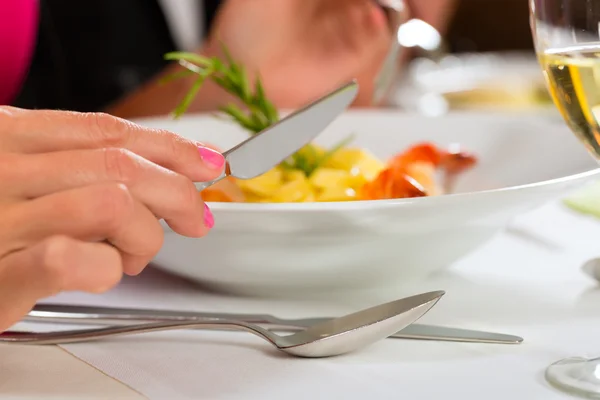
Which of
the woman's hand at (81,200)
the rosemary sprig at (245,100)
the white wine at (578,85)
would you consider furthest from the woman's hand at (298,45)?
the woman's hand at (81,200)

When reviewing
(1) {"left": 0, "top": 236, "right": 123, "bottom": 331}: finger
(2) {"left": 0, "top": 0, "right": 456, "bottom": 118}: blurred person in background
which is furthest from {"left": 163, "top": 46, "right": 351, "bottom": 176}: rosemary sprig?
(1) {"left": 0, "top": 236, "right": 123, "bottom": 331}: finger

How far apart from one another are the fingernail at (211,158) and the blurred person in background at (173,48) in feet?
1.79

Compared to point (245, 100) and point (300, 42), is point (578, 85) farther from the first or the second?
point (300, 42)

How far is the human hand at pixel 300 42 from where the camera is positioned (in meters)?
1.62

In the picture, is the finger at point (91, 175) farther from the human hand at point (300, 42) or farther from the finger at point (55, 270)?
the human hand at point (300, 42)

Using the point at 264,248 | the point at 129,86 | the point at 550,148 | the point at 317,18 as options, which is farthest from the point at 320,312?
the point at 129,86

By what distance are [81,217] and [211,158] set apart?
0.11 metres

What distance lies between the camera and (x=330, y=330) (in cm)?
60

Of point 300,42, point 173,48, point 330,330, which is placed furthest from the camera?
point 173,48

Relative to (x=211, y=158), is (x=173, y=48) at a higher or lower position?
higher

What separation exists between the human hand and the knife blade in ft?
2.89

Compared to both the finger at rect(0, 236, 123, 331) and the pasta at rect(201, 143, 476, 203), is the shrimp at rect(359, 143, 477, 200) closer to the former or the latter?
the pasta at rect(201, 143, 476, 203)

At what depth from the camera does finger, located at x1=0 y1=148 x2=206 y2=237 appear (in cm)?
52

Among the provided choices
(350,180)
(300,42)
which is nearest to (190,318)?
(350,180)
